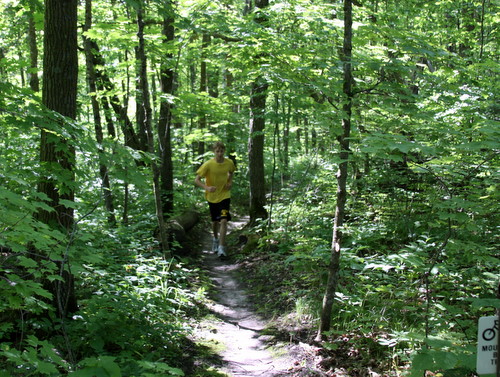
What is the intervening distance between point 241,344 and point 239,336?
0.21 meters

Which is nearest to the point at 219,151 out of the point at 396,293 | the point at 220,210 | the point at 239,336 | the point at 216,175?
the point at 216,175

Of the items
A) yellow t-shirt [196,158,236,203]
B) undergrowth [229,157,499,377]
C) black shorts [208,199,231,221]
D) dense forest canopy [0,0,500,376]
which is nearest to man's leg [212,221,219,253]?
black shorts [208,199,231,221]

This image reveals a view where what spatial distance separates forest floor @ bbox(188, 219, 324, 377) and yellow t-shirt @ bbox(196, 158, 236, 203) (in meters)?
2.14

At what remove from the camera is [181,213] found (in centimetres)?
1046

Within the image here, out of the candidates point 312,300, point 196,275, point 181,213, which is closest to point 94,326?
point 312,300

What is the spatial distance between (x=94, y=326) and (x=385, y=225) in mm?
5040

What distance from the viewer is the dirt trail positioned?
419 centimetres

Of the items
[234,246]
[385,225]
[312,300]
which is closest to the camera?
[312,300]

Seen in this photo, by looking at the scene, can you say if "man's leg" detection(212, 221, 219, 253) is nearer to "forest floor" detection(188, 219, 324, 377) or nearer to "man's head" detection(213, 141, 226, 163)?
"man's head" detection(213, 141, 226, 163)

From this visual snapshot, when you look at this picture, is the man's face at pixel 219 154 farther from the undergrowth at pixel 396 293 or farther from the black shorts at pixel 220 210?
the undergrowth at pixel 396 293

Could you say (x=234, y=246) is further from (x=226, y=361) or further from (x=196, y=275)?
(x=226, y=361)

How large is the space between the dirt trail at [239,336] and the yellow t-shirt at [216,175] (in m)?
1.82

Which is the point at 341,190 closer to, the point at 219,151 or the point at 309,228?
the point at 309,228

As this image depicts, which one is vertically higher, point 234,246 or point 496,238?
point 496,238
